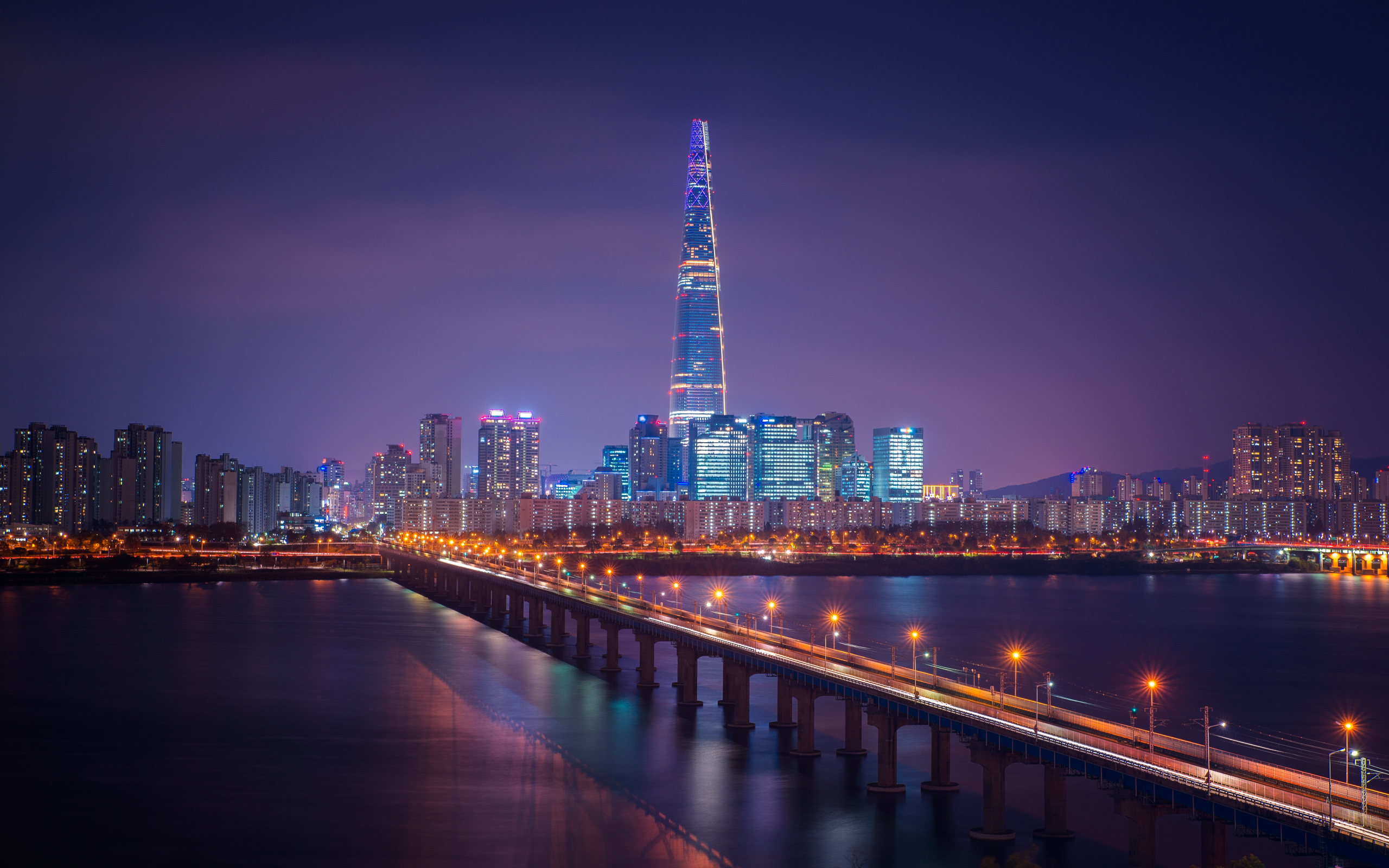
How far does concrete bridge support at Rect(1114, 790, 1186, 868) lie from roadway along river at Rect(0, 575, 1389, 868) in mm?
2966

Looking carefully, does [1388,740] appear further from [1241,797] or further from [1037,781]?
[1241,797]

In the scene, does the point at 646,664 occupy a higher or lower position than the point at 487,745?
higher

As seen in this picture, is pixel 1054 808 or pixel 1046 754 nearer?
pixel 1046 754

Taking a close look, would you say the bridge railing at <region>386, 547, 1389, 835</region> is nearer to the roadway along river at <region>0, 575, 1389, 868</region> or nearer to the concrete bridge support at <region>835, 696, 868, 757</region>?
the concrete bridge support at <region>835, 696, 868, 757</region>

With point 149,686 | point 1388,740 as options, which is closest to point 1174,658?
point 1388,740

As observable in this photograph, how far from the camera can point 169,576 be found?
440 ft

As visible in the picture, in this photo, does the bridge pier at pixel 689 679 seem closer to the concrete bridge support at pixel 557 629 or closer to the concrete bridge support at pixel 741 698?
the concrete bridge support at pixel 741 698

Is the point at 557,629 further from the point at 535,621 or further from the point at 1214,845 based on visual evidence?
the point at 1214,845

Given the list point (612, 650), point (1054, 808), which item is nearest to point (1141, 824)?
point (1054, 808)

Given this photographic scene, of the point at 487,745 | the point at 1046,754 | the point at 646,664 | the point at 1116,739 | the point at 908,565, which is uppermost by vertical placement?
the point at 1116,739

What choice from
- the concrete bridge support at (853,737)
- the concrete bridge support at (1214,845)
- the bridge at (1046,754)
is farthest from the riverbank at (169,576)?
the concrete bridge support at (1214,845)

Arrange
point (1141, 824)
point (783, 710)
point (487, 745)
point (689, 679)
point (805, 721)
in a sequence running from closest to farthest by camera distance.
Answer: point (1141, 824)
point (805, 721)
point (783, 710)
point (487, 745)
point (689, 679)

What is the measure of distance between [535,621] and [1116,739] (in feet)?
174

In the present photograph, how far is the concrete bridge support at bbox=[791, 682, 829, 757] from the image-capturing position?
123ft
